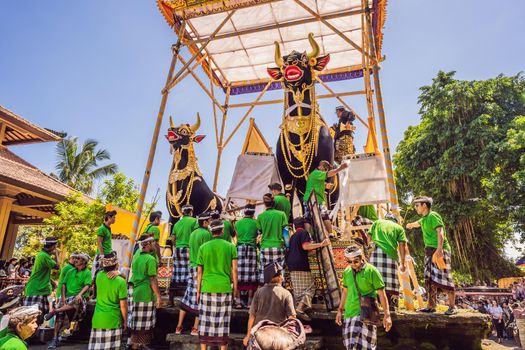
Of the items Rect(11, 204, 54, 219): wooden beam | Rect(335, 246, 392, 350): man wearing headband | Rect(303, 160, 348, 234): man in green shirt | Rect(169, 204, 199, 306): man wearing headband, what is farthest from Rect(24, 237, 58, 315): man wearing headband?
Rect(11, 204, 54, 219): wooden beam

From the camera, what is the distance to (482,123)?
633 inches

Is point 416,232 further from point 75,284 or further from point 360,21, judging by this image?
point 75,284

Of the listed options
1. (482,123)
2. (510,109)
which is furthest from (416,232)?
(510,109)

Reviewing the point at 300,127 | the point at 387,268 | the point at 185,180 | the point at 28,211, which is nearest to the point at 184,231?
the point at 185,180

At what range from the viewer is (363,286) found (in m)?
3.77

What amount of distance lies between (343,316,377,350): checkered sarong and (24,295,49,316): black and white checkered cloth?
4.82 meters

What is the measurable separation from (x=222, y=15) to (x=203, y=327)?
7773 millimetres

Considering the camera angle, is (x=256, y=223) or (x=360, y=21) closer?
(x=256, y=223)

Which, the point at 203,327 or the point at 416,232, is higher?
the point at 416,232

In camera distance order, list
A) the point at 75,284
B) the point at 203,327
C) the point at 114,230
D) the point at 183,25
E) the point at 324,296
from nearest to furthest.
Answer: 1. the point at 203,327
2. the point at 324,296
3. the point at 75,284
4. the point at 183,25
5. the point at 114,230

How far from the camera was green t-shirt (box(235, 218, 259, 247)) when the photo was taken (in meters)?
5.50

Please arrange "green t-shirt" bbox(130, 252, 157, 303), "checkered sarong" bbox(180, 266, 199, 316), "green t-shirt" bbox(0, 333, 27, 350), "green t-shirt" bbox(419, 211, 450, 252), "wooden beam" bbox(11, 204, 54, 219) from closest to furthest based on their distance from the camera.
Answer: "green t-shirt" bbox(0, 333, 27, 350)
"green t-shirt" bbox(419, 211, 450, 252)
"green t-shirt" bbox(130, 252, 157, 303)
"checkered sarong" bbox(180, 266, 199, 316)
"wooden beam" bbox(11, 204, 54, 219)

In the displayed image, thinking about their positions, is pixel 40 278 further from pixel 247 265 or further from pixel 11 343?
pixel 11 343

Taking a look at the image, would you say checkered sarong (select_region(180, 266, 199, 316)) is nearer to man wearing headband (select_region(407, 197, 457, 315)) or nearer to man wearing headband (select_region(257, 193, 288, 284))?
man wearing headband (select_region(257, 193, 288, 284))
